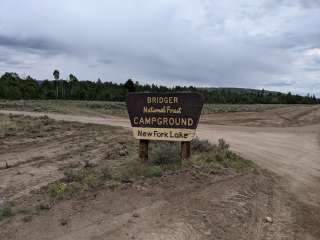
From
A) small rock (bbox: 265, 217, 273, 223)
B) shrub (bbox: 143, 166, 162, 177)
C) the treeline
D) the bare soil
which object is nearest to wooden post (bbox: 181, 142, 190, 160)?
the bare soil

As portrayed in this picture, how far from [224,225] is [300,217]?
1.57m

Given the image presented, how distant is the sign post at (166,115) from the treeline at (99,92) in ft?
199

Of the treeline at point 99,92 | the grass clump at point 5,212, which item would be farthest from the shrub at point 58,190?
the treeline at point 99,92

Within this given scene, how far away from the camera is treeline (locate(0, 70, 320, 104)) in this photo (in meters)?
79.9

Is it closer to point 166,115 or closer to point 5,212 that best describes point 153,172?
point 166,115

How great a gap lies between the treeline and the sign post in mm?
60576

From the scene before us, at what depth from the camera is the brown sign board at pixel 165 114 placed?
9.53m

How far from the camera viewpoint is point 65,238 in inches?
245

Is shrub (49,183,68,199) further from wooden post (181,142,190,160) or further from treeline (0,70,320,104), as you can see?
treeline (0,70,320,104)

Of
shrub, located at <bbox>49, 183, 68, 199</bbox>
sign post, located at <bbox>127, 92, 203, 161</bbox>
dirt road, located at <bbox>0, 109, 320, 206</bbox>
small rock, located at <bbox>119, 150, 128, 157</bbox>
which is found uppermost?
sign post, located at <bbox>127, 92, 203, 161</bbox>

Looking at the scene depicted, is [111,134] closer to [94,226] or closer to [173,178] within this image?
[173,178]

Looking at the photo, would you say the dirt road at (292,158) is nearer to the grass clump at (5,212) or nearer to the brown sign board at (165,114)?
the brown sign board at (165,114)

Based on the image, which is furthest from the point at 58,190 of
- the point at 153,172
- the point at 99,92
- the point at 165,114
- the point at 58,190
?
the point at 99,92

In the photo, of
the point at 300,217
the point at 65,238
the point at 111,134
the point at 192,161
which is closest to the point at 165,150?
the point at 192,161
